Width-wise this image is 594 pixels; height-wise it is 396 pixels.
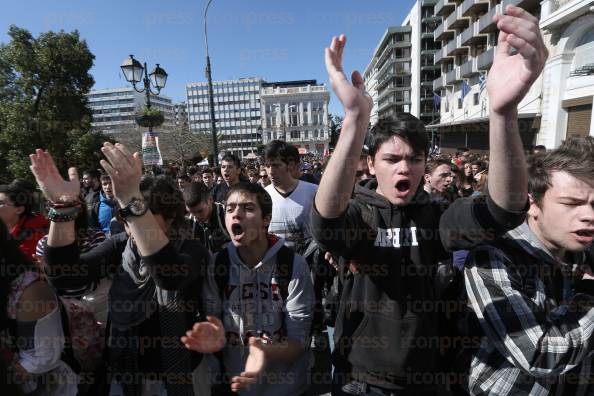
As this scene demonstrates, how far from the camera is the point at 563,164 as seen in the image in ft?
4.75

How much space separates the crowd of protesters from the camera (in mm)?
1293

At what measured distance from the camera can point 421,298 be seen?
1.58 metres

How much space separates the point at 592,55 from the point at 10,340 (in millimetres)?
20755

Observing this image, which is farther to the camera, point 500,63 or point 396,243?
point 396,243

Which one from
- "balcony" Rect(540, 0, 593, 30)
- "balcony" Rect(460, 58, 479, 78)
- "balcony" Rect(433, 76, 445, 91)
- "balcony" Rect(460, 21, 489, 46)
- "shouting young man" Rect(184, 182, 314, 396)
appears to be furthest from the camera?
"balcony" Rect(433, 76, 445, 91)

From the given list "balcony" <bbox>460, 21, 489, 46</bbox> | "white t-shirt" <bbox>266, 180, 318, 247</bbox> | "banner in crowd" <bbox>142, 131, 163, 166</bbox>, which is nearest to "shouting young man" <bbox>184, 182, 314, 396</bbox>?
"white t-shirt" <bbox>266, 180, 318, 247</bbox>

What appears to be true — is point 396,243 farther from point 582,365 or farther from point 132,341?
point 132,341

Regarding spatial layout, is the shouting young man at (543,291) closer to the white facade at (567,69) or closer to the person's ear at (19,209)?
the person's ear at (19,209)

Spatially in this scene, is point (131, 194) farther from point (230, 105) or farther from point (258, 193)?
point (230, 105)

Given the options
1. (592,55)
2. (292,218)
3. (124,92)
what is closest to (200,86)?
(124,92)

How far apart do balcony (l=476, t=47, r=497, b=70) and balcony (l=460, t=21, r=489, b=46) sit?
275 cm

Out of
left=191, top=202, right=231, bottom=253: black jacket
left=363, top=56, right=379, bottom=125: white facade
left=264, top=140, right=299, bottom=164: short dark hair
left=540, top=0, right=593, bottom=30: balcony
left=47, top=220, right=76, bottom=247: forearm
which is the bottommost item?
left=191, top=202, right=231, bottom=253: black jacket

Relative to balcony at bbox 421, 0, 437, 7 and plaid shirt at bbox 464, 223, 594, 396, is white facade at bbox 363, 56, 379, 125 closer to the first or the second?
balcony at bbox 421, 0, 437, 7

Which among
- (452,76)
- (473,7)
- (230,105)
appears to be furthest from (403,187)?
(230,105)
